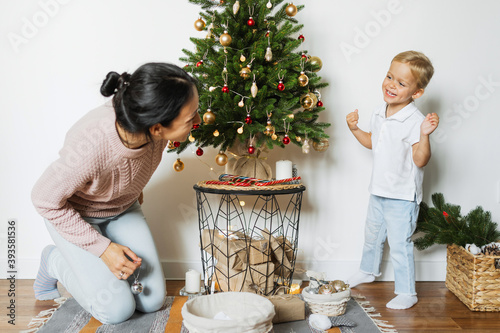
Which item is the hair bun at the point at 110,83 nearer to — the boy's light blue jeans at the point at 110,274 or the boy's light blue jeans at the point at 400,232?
the boy's light blue jeans at the point at 110,274

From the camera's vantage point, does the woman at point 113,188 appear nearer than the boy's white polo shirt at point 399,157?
Yes

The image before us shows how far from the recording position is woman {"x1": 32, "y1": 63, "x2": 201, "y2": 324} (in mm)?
1452

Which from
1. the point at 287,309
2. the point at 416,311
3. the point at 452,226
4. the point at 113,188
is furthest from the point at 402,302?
the point at 113,188

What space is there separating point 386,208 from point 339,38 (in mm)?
792

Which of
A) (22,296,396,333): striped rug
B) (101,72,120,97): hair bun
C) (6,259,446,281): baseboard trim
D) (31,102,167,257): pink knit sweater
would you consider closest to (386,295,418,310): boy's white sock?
A: (22,296,396,333): striped rug

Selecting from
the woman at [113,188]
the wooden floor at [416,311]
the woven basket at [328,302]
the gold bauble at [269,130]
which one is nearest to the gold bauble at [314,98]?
the gold bauble at [269,130]

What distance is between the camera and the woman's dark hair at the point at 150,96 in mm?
1417

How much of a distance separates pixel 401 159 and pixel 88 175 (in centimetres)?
121

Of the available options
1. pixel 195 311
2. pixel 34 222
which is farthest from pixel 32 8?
pixel 195 311

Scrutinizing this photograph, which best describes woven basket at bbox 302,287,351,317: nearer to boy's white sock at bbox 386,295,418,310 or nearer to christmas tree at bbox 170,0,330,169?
boy's white sock at bbox 386,295,418,310

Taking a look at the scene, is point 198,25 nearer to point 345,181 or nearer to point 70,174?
point 70,174

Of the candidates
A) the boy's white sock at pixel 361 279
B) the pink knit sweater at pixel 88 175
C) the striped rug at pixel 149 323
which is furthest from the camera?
the boy's white sock at pixel 361 279

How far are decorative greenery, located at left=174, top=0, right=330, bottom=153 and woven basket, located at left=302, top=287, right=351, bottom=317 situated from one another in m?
0.59

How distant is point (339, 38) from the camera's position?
85.9 inches
